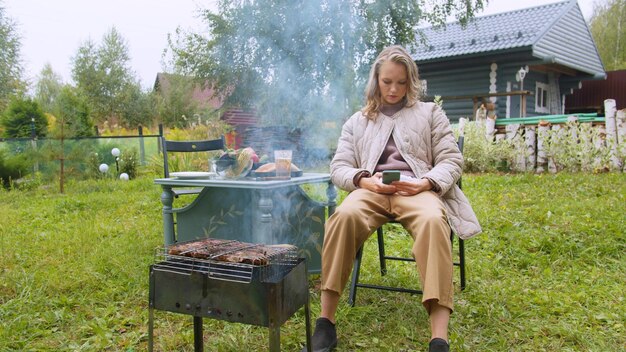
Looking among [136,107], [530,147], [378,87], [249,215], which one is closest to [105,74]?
[136,107]

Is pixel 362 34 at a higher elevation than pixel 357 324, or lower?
higher

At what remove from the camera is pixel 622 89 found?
16.1m

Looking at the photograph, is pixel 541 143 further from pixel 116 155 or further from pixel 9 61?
pixel 9 61

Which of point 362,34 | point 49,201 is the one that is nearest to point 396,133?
point 362,34

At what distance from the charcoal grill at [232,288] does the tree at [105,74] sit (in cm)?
1770

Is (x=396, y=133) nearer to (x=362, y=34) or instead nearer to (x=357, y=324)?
(x=357, y=324)

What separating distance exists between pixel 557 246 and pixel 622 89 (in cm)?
1612

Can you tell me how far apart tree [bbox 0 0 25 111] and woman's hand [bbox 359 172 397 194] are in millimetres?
9537

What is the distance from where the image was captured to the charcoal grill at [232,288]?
1578 mm

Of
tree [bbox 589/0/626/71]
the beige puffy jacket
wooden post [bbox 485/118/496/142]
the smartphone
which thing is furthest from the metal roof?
the smartphone

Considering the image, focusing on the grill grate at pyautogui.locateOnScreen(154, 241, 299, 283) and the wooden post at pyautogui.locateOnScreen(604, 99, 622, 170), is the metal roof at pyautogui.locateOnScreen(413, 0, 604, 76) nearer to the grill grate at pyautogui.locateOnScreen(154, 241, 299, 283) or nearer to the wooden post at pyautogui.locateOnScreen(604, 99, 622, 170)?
the wooden post at pyautogui.locateOnScreen(604, 99, 622, 170)

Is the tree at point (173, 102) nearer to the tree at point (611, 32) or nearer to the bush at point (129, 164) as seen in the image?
the bush at point (129, 164)

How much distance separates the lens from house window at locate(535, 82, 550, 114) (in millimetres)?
13176

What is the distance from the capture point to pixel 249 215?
295 centimetres
